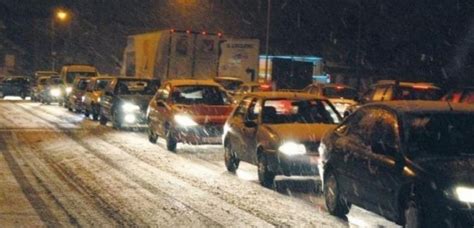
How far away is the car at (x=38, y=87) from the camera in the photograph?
4391cm

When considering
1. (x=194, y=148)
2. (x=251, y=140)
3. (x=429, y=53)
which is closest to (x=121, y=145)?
(x=194, y=148)

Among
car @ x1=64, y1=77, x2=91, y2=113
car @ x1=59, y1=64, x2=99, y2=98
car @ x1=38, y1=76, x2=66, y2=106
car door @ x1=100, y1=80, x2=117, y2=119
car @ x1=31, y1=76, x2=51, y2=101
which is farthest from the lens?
car @ x1=31, y1=76, x2=51, y2=101

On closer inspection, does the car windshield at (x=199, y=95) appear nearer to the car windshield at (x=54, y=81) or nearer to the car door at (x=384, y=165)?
the car door at (x=384, y=165)

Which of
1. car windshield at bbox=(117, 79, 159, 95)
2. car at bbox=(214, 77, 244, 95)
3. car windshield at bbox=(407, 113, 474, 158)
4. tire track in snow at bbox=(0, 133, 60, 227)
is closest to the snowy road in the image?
tire track in snow at bbox=(0, 133, 60, 227)

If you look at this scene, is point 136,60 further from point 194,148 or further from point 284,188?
point 284,188

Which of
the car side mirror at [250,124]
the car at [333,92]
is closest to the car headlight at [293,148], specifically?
the car side mirror at [250,124]

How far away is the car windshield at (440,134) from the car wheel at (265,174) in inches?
162

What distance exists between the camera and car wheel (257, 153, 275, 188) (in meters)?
12.3

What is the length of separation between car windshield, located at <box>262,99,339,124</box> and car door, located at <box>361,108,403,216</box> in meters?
4.24

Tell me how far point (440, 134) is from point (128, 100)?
53.7ft

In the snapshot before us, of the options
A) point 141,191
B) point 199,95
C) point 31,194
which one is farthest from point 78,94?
point 31,194

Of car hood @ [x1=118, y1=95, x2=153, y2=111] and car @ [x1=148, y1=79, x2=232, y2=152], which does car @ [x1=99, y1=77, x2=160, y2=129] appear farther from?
car @ [x1=148, y1=79, x2=232, y2=152]

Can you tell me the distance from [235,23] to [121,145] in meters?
64.2

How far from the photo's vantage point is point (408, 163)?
794 centimetres
